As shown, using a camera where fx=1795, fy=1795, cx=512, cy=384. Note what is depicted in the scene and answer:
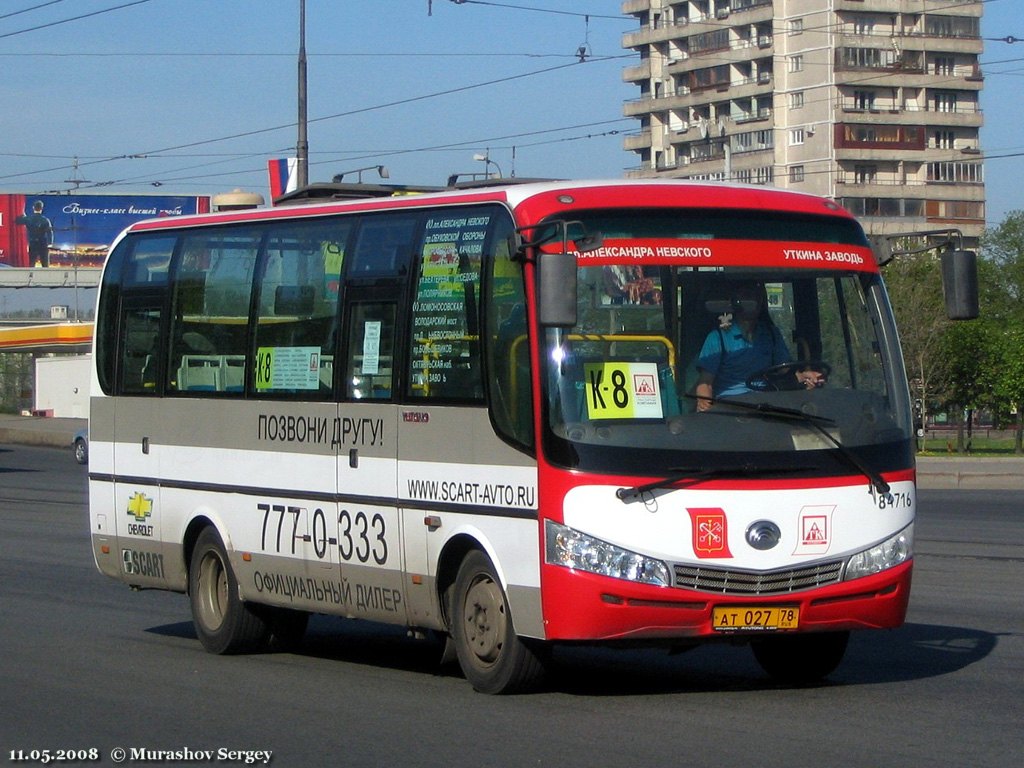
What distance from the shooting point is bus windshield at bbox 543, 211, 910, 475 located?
859cm

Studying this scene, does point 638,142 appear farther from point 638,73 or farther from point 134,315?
point 134,315

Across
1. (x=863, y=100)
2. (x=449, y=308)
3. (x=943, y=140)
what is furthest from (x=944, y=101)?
(x=449, y=308)

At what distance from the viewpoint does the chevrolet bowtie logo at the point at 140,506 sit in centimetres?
1211

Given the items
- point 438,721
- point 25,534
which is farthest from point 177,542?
point 25,534

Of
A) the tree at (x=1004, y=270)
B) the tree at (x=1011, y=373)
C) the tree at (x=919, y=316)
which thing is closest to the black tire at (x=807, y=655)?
the tree at (x=919, y=316)

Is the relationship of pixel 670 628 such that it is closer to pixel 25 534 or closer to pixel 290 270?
pixel 290 270

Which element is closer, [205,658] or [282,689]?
[282,689]

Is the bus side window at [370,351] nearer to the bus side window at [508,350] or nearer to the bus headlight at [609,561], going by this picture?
the bus side window at [508,350]

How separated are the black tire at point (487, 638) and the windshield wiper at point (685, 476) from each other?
0.87 metres

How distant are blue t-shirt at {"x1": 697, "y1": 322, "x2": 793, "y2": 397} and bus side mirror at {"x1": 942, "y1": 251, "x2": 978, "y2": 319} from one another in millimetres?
1044

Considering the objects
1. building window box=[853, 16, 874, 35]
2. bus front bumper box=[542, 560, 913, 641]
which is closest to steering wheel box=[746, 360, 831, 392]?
bus front bumper box=[542, 560, 913, 641]

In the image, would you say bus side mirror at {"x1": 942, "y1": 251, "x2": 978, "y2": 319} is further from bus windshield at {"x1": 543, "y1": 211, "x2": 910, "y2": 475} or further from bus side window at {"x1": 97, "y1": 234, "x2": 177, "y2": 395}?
bus side window at {"x1": 97, "y1": 234, "x2": 177, "y2": 395}

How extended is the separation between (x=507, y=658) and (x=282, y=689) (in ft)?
4.67

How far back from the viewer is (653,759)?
7191 millimetres
